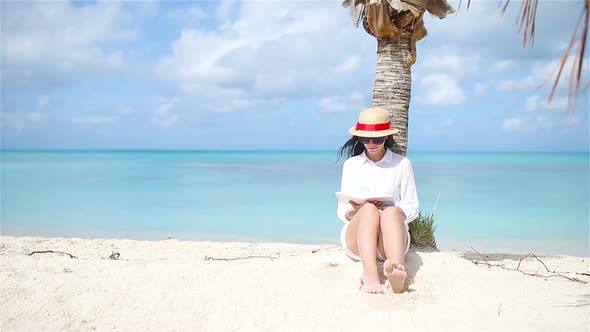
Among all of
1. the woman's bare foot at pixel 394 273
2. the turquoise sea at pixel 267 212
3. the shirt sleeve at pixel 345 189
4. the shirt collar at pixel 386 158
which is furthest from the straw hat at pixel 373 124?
the turquoise sea at pixel 267 212

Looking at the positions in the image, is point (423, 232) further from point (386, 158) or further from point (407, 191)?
point (386, 158)

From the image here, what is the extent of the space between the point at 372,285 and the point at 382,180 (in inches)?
38.9

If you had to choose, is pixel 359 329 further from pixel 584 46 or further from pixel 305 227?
pixel 305 227

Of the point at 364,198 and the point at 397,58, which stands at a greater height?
the point at 397,58

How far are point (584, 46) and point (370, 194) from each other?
9.50 feet

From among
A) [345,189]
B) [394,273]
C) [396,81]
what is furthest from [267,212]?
[394,273]

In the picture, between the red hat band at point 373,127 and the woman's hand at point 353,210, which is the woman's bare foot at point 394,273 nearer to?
the woman's hand at point 353,210

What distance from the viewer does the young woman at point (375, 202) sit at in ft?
15.0

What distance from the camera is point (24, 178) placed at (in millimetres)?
27250

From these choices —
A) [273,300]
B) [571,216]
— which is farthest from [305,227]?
[273,300]

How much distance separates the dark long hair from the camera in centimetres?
532

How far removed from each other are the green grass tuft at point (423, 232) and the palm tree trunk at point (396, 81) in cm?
80

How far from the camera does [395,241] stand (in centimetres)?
452

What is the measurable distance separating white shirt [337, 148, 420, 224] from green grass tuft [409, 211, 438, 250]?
40.4 inches
